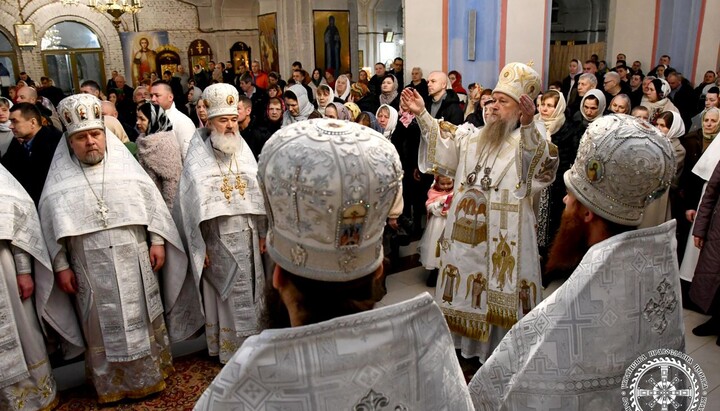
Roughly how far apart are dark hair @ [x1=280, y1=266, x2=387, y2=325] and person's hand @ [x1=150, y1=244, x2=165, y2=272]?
256 centimetres

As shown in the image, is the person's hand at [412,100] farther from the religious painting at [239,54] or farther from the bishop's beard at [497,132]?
the religious painting at [239,54]

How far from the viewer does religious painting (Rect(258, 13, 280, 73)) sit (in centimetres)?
1741

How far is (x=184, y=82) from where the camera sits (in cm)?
1875

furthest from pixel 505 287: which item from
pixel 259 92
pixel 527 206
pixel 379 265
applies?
pixel 259 92

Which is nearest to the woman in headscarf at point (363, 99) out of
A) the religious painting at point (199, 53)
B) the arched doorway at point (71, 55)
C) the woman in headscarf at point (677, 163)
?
the woman in headscarf at point (677, 163)

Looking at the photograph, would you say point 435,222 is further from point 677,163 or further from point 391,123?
point 677,163

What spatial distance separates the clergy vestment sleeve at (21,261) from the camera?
3.26 metres

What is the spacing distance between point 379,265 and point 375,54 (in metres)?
20.3

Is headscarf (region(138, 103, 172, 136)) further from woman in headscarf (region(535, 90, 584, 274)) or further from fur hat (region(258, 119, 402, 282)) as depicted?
fur hat (region(258, 119, 402, 282))

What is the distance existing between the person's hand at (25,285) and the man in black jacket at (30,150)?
92 centimetres

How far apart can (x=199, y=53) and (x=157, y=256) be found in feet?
57.8

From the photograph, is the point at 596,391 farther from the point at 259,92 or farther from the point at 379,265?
the point at 259,92

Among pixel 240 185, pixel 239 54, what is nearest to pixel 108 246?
pixel 240 185

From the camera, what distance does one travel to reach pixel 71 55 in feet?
59.4
